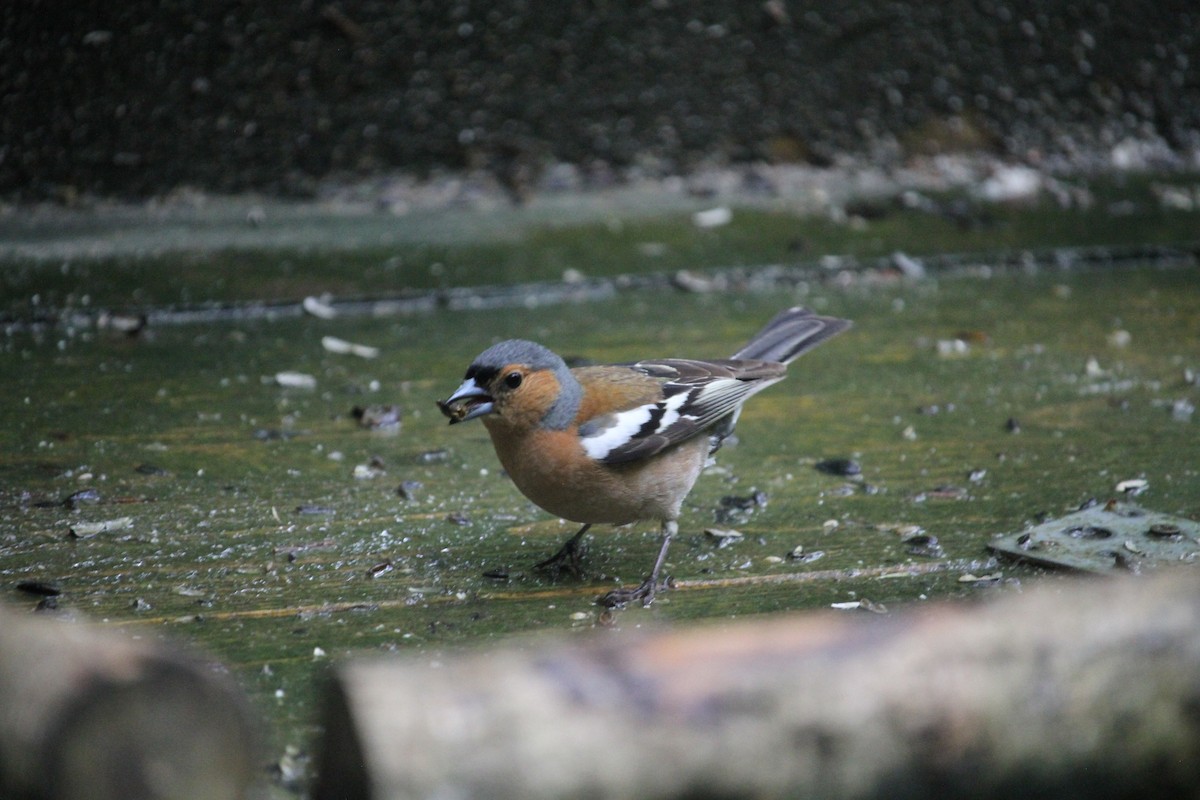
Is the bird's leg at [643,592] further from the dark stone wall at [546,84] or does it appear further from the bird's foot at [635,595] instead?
the dark stone wall at [546,84]

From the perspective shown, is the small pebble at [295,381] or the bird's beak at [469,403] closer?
the bird's beak at [469,403]

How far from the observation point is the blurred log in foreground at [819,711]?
4.45ft

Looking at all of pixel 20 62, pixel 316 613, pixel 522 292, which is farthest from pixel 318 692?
pixel 20 62


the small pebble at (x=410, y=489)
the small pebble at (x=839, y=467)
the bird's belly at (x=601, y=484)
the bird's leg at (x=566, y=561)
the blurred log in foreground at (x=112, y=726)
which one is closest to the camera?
the blurred log in foreground at (x=112, y=726)

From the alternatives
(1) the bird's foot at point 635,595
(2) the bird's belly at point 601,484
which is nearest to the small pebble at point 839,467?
(2) the bird's belly at point 601,484

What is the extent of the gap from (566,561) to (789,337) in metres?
1.03

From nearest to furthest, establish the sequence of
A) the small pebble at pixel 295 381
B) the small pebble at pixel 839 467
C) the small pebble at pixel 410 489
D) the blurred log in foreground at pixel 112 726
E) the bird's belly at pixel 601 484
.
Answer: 1. the blurred log in foreground at pixel 112 726
2. the bird's belly at pixel 601 484
3. the small pebble at pixel 410 489
4. the small pebble at pixel 839 467
5. the small pebble at pixel 295 381

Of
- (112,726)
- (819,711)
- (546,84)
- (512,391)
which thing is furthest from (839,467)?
(546,84)

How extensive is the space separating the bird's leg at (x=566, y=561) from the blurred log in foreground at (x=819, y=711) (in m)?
1.58

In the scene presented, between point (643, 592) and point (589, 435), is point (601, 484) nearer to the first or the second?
point (589, 435)

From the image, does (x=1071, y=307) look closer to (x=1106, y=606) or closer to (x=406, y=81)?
(x=406, y=81)

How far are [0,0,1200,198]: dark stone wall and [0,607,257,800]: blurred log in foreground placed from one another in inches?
193

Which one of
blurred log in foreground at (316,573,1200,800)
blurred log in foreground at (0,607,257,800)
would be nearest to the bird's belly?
blurred log in foreground at (316,573,1200,800)

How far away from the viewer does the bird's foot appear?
9.50 ft
